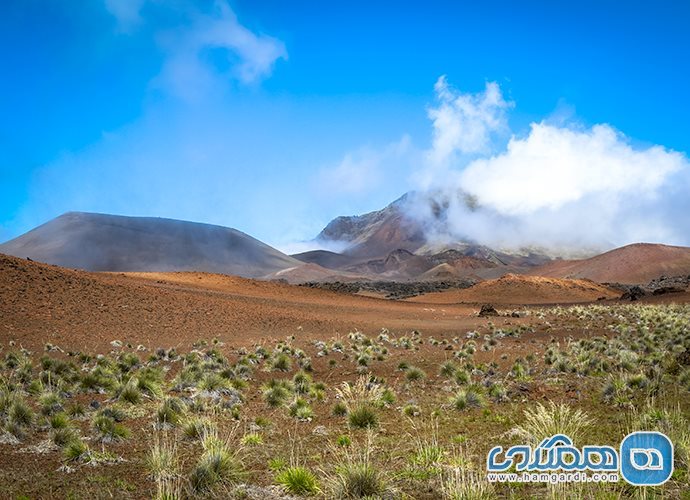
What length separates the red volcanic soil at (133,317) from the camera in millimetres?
21922

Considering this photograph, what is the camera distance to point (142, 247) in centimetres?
15450

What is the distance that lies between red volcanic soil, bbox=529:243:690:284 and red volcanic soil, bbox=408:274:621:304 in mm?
39158

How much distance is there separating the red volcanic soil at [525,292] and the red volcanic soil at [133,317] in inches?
1195

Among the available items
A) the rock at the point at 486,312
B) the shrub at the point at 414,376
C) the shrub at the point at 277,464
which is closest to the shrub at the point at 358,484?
the shrub at the point at 277,464

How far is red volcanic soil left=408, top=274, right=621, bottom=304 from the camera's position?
67.2 m

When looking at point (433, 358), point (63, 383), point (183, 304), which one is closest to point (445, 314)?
point (183, 304)

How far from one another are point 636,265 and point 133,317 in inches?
4678

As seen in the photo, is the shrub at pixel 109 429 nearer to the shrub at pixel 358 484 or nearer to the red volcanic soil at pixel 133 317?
the shrub at pixel 358 484

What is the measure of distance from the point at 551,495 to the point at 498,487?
1.05m

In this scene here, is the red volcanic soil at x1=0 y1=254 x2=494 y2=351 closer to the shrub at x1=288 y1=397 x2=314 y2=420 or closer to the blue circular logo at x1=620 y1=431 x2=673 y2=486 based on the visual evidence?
the shrub at x1=288 y1=397 x2=314 y2=420

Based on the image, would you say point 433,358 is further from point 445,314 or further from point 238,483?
point 445,314

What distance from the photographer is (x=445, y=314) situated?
4322 centimetres

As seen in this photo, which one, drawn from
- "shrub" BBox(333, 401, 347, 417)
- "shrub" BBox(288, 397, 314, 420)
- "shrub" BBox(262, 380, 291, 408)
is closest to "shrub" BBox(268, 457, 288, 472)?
"shrub" BBox(288, 397, 314, 420)

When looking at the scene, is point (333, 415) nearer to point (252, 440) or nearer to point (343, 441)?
point (343, 441)
